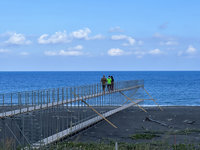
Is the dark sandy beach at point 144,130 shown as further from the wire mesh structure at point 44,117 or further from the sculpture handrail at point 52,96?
the sculpture handrail at point 52,96

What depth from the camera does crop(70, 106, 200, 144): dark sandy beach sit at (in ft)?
74.8

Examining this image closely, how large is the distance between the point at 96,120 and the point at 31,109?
9.93 m

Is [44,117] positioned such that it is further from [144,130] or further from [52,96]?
[144,130]

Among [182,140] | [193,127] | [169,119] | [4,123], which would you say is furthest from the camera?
[169,119]

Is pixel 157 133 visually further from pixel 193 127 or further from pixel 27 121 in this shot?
pixel 27 121

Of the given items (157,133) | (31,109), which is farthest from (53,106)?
(157,133)

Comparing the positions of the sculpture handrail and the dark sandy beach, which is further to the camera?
the dark sandy beach

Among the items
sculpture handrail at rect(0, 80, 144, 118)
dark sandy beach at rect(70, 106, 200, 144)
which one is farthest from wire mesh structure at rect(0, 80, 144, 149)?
dark sandy beach at rect(70, 106, 200, 144)

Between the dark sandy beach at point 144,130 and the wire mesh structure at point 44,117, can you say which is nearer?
the wire mesh structure at point 44,117

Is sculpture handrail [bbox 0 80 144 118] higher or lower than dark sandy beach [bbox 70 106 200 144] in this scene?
higher

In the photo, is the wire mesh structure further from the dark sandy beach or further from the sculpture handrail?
the dark sandy beach

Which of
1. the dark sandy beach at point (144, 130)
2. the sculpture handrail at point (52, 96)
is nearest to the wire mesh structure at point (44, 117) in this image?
the sculpture handrail at point (52, 96)

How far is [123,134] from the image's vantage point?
2522 centimetres

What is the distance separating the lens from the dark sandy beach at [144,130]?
2280cm
